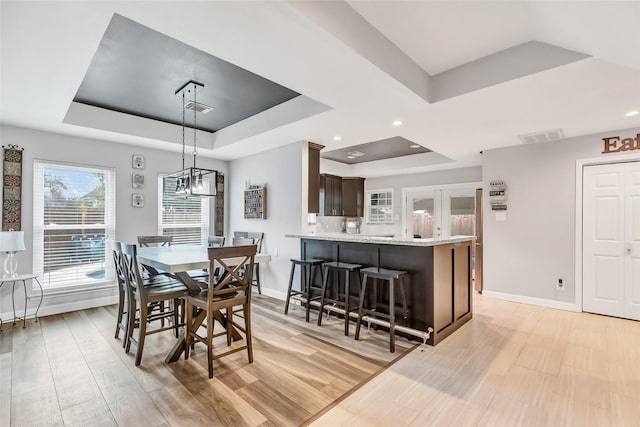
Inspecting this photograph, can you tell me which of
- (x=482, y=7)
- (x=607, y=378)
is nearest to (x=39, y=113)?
(x=482, y=7)

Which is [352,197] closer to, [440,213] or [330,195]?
[330,195]

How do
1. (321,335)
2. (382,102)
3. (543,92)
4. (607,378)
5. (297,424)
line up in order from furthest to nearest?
(321,335), (382,102), (543,92), (607,378), (297,424)

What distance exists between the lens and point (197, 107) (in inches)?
152

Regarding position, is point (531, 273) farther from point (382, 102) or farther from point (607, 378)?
point (382, 102)

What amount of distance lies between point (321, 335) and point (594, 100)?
11.5 ft

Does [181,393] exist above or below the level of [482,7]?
below

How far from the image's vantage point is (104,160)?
4469 millimetres

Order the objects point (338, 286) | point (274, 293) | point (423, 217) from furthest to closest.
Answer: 1. point (423, 217)
2. point (274, 293)
3. point (338, 286)

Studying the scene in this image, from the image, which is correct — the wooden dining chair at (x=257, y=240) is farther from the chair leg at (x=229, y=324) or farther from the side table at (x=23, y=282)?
the side table at (x=23, y=282)

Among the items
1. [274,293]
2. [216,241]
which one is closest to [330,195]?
[274,293]

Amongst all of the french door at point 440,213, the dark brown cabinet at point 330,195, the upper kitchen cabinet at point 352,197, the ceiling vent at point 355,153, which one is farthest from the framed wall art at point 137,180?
the french door at point 440,213

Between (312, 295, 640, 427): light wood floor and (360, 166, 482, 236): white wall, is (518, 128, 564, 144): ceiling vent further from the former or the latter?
(312, 295, 640, 427): light wood floor

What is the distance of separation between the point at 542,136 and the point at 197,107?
176 inches

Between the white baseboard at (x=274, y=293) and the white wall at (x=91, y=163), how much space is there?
2.02 metres
